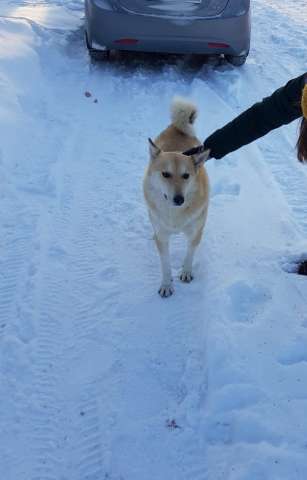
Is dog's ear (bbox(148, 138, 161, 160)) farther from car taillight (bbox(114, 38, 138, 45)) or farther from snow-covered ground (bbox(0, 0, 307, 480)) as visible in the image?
car taillight (bbox(114, 38, 138, 45))

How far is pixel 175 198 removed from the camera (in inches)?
112

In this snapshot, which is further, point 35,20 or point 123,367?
point 35,20

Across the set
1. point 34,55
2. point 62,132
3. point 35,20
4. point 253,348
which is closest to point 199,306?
point 253,348

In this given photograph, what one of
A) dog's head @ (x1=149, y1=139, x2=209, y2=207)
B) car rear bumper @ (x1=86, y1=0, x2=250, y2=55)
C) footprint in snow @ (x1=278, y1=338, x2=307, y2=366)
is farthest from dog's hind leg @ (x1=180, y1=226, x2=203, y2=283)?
car rear bumper @ (x1=86, y1=0, x2=250, y2=55)

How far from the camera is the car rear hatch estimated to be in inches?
210

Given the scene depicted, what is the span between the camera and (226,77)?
5895 millimetres

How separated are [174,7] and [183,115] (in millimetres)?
2513

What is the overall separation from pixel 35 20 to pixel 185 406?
609 centimetres

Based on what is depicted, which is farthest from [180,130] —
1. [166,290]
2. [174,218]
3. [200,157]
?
[166,290]

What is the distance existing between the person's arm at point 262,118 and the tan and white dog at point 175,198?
143 mm

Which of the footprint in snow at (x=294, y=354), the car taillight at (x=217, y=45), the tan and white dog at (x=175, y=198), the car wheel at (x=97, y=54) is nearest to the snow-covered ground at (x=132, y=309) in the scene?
the footprint in snow at (x=294, y=354)

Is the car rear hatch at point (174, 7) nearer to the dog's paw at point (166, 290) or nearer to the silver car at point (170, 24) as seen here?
the silver car at point (170, 24)

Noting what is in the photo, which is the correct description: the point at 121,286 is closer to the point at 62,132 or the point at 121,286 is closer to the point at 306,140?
the point at 306,140

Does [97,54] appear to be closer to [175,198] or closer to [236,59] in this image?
[236,59]
